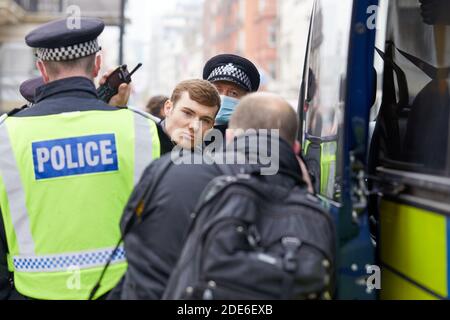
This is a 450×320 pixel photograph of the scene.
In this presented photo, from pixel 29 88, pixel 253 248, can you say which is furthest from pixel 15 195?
pixel 29 88

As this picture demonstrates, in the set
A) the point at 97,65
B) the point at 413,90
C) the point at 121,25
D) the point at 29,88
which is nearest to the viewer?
the point at 97,65

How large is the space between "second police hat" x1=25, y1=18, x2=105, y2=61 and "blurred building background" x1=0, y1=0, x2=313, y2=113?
0.84m

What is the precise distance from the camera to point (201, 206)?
7.87 ft

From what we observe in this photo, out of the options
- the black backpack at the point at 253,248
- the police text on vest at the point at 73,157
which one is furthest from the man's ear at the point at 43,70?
the black backpack at the point at 253,248

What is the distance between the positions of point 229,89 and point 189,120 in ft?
2.73

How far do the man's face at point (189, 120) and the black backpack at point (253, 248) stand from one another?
1.37 metres

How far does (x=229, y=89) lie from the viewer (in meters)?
4.61

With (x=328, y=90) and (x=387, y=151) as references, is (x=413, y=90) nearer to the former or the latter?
(x=387, y=151)

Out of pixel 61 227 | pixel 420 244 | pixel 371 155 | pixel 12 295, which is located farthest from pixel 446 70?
pixel 12 295

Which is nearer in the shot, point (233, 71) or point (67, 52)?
point (67, 52)

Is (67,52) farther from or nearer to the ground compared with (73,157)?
farther from the ground

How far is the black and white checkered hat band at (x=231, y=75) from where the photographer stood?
4.57 meters

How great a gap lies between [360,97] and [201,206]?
0.75 metres
